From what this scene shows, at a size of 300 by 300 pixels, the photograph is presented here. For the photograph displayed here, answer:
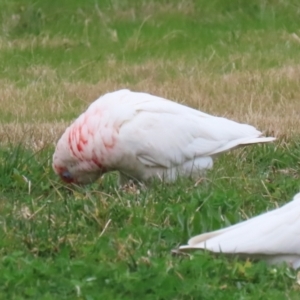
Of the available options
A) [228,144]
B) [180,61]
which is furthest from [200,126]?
[180,61]

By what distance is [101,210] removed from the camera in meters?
4.82

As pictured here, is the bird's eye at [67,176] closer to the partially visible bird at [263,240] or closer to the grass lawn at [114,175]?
the grass lawn at [114,175]

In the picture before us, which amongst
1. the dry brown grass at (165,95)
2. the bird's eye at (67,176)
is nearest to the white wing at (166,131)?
the bird's eye at (67,176)

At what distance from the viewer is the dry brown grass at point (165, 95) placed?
714 cm

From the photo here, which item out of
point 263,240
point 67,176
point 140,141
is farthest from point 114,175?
point 263,240

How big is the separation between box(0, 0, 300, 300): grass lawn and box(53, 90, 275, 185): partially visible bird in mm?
157

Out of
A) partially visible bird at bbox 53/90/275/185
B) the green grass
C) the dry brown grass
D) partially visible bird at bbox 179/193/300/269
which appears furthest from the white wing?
partially visible bird at bbox 179/193/300/269

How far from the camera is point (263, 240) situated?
13.2ft

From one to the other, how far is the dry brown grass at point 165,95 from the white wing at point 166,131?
3.22 feet

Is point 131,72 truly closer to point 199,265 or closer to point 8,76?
point 8,76

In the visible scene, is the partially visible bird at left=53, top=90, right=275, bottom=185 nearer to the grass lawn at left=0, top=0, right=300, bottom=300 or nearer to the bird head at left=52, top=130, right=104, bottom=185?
the bird head at left=52, top=130, right=104, bottom=185

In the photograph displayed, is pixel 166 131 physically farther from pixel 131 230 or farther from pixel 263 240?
pixel 263 240

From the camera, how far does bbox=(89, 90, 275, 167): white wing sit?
219 inches

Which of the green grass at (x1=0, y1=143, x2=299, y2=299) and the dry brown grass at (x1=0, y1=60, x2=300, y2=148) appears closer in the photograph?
the green grass at (x1=0, y1=143, x2=299, y2=299)
